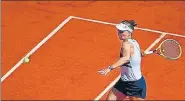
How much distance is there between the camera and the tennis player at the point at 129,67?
7.26 meters

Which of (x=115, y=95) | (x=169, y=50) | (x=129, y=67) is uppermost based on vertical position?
(x=169, y=50)

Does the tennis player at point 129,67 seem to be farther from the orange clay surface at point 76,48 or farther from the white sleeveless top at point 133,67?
the orange clay surface at point 76,48

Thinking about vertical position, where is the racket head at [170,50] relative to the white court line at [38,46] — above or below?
above

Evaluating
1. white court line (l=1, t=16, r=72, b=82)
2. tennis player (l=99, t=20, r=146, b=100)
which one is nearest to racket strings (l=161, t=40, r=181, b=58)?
tennis player (l=99, t=20, r=146, b=100)

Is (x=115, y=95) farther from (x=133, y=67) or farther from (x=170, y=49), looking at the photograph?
(x=170, y=49)

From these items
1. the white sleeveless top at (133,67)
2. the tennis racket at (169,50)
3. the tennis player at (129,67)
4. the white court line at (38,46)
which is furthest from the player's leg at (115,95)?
the white court line at (38,46)

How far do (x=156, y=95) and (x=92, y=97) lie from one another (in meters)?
1.45

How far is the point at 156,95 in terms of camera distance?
29.5 ft

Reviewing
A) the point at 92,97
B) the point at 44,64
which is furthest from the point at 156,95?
the point at 44,64

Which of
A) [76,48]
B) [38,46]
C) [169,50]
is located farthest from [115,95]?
[38,46]

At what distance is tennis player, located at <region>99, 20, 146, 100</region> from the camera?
7258mm

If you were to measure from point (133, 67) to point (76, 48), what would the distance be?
3.55m

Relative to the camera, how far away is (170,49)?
8195mm

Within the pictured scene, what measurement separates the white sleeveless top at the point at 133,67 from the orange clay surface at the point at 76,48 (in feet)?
5.35
